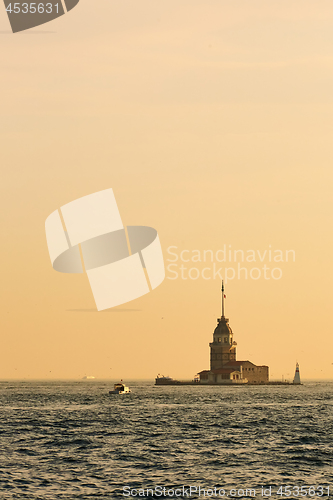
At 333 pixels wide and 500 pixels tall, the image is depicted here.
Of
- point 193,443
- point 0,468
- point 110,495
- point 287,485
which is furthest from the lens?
point 193,443

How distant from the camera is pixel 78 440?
203 ft

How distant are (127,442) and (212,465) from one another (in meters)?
14.8

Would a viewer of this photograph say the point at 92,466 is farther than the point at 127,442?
No

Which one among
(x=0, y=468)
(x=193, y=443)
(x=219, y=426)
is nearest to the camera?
(x=0, y=468)

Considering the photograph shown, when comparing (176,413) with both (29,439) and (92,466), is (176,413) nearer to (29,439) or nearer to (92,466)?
(29,439)

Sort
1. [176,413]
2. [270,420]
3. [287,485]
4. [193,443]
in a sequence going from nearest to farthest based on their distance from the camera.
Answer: [287,485], [193,443], [270,420], [176,413]

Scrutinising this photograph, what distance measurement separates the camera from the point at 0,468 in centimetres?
4575

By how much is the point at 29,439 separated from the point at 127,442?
8.55m

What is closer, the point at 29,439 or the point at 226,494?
the point at 226,494

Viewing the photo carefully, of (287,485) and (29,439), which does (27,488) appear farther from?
(29,439)

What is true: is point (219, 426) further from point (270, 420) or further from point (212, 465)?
point (212, 465)

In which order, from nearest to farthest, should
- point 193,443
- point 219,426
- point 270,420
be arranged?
point 193,443, point 219,426, point 270,420

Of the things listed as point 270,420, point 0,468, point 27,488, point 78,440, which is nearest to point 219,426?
point 270,420

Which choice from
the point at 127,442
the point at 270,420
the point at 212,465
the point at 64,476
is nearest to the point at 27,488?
the point at 64,476
